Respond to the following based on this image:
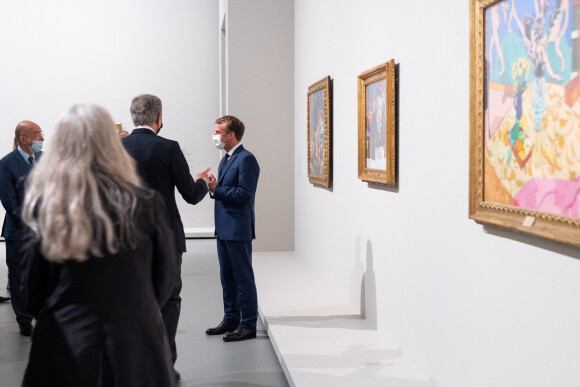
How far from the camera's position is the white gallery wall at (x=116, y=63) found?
1352 centimetres

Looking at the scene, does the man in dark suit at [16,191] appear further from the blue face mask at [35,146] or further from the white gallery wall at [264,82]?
the white gallery wall at [264,82]

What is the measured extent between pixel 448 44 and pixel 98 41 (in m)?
11.1

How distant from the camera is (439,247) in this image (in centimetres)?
424

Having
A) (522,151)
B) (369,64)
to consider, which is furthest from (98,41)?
(522,151)

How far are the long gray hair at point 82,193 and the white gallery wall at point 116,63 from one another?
37.6ft

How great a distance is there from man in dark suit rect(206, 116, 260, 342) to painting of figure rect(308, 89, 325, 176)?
2.34 meters

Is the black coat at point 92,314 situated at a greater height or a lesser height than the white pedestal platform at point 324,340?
greater

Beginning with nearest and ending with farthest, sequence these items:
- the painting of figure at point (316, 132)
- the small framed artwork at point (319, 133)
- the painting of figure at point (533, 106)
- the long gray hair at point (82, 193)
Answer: the long gray hair at point (82, 193) → the painting of figure at point (533, 106) → the small framed artwork at point (319, 133) → the painting of figure at point (316, 132)

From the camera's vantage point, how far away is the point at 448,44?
4.05 meters

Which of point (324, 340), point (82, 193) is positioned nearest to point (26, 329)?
point (324, 340)

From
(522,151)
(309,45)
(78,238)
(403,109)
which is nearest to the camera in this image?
(78,238)

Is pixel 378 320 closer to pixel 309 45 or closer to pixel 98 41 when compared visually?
pixel 309 45

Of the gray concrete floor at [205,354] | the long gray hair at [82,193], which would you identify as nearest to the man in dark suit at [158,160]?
the gray concrete floor at [205,354]

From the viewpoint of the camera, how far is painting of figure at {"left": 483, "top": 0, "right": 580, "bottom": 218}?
272 centimetres
